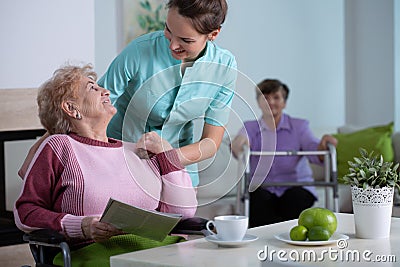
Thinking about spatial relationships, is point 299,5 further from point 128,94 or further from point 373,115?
point 128,94

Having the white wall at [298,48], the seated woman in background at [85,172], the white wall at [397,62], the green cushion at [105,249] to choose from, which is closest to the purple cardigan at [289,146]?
the white wall at [298,48]

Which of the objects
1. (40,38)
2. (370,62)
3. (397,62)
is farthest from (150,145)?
(370,62)

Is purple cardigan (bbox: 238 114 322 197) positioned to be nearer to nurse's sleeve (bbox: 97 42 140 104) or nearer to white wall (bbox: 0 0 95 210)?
white wall (bbox: 0 0 95 210)

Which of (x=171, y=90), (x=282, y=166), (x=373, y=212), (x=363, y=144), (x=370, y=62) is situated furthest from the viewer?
(x=370, y=62)

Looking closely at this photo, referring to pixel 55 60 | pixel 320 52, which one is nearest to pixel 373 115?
pixel 320 52

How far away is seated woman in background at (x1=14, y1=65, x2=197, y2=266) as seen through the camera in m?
2.56

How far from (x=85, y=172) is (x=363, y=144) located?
361cm

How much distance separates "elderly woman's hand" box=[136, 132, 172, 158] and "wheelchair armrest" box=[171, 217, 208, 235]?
25 cm

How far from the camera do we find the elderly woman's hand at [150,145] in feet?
8.94

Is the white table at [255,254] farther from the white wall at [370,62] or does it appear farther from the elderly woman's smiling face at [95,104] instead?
the white wall at [370,62]

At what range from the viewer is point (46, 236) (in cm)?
241

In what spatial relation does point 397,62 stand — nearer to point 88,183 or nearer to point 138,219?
point 88,183

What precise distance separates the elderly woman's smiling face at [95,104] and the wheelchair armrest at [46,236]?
1.52ft

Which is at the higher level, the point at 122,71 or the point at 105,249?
the point at 122,71
